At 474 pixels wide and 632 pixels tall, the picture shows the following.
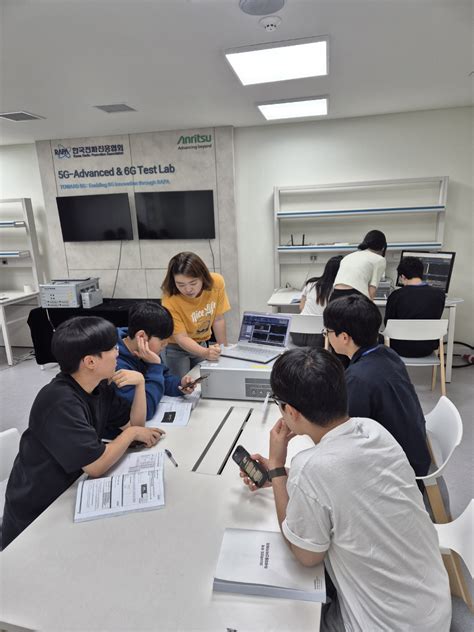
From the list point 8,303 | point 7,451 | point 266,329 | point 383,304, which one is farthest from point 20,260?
point 383,304

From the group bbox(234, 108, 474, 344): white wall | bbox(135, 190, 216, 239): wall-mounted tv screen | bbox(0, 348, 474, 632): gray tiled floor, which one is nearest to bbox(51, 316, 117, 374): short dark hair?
bbox(0, 348, 474, 632): gray tiled floor

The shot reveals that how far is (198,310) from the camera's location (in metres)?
2.39

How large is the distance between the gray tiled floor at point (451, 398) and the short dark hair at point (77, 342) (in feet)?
5.55

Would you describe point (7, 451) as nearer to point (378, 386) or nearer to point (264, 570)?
point (264, 570)

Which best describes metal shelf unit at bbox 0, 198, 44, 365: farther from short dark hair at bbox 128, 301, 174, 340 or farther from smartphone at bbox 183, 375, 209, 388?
smartphone at bbox 183, 375, 209, 388

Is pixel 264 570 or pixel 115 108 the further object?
pixel 115 108

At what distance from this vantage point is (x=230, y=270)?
4664 millimetres

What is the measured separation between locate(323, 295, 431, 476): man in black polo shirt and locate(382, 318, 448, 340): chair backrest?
1.56 m

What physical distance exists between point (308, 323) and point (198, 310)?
1.06 metres

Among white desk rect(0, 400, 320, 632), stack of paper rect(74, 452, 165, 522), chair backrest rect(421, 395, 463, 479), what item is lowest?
chair backrest rect(421, 395, 463, 479)

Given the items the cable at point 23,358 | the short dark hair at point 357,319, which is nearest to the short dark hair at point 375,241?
the short dark hair at point 357,319

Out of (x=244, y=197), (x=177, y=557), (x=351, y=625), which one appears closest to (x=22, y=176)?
(x=244, y=197)

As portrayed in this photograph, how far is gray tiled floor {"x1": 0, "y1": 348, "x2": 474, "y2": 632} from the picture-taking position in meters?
2.14

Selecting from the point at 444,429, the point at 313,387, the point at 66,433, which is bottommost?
the point at 444,429
